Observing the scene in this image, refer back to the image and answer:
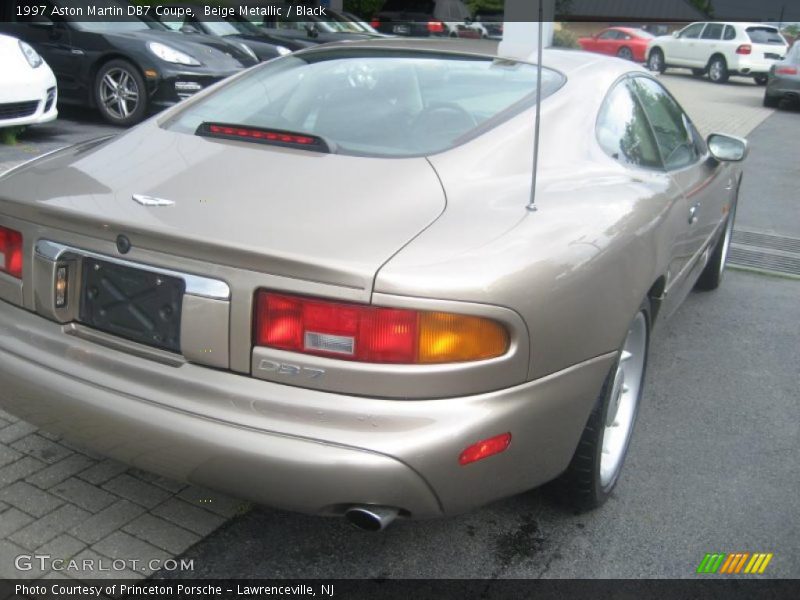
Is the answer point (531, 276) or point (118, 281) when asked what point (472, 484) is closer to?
point (531, 276)

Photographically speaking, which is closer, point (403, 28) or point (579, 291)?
point (579, 291)

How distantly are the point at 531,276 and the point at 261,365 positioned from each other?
71cm

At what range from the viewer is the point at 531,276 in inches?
86.2

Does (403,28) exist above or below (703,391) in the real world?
above

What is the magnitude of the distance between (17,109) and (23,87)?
215 millimetres

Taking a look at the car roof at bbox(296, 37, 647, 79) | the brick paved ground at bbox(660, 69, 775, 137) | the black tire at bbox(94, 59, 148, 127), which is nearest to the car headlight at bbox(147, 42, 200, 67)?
the black tire at bbox(94, 59, 148, 127)

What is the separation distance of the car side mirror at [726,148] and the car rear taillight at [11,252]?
9.52 ft

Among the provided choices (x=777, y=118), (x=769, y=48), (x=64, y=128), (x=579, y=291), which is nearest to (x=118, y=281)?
(x=579, y=291)

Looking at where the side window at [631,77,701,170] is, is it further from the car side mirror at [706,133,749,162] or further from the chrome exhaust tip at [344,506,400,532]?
the chrome exhaust tip at [344,506,400,532]

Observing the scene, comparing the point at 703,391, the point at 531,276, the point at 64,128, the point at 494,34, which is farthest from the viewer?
the point at 494,34

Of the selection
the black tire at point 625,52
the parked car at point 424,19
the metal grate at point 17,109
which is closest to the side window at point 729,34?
the black tire at point 625,52

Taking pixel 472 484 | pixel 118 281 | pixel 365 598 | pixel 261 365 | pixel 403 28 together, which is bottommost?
pixel 365 598

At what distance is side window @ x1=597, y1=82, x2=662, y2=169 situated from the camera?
9.96 ft

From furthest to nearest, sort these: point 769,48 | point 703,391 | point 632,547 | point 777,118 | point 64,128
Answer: point 769,48
point 777,118
point 64,128
point 703,391
point 632,547
